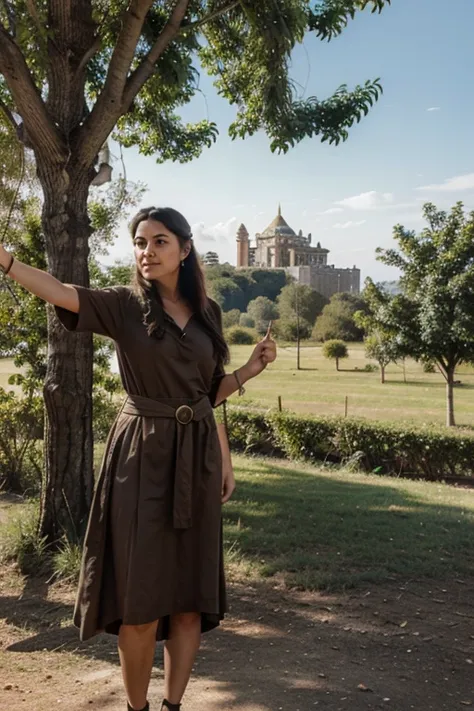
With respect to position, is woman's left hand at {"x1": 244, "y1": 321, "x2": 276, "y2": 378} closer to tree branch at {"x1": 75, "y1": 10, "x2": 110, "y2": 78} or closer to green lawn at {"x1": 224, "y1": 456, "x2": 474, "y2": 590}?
green lawn at {"x1": 224, "y1": 456, "x2": 474, "y2": 590}

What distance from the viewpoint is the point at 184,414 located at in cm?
236

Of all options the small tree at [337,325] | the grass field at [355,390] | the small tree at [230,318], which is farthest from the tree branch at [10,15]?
the small tree at [337,325]

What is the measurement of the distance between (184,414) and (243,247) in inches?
2794

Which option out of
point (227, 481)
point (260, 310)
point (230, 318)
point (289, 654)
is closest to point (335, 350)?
point (260, 310)

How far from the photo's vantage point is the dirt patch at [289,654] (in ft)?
9.59

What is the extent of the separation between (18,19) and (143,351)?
3712 millimetres

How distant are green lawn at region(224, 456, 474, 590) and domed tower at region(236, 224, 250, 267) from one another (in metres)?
59.9

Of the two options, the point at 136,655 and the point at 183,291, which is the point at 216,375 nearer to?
the point at 183,291

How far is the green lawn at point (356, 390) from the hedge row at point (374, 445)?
4313 millimetres

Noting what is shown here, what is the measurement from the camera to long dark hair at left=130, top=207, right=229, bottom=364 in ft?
7.79

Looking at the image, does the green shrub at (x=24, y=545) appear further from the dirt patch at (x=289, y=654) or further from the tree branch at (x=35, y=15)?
the tree branch at (x=35, y=15)

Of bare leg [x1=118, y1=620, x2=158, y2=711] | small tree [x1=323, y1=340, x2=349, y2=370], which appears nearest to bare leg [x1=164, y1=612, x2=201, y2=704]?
bare leg [x1=118, y1=620, x2=158, y2=711]

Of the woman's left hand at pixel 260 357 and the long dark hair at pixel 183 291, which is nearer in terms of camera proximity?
the long dark hair at pixel 183 291

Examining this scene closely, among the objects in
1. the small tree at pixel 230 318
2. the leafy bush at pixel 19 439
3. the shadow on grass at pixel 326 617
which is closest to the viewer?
the shadow on grass at pixel 326 617
